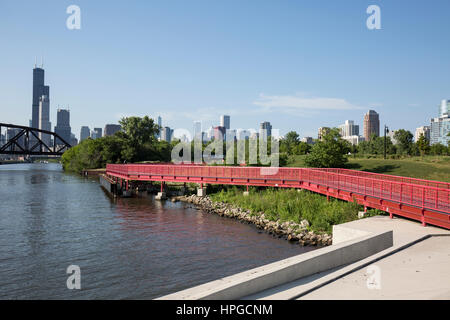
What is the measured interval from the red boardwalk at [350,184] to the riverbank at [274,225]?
→ 13.7 feet

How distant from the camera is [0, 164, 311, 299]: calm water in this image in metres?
16.2

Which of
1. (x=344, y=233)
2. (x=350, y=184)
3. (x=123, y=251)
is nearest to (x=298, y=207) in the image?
(x=350, y=184)

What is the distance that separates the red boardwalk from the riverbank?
13.7 feet

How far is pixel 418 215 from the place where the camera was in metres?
19.5

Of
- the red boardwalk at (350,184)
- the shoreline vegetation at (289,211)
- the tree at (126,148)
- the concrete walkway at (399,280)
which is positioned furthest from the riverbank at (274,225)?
the tree at (126,148)

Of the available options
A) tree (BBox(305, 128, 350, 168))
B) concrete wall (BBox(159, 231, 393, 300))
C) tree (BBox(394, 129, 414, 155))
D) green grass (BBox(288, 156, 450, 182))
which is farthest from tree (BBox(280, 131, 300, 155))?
concrete wall (BBox(159, 231, 393, 300))

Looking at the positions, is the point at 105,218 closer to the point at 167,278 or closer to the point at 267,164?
the point at 167,278

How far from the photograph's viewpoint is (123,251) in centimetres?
2145

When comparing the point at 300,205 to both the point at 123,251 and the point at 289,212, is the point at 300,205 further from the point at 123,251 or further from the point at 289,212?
the point at 123,251

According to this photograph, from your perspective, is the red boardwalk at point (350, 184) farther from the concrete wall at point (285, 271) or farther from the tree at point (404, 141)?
the tree at point (404, 141)

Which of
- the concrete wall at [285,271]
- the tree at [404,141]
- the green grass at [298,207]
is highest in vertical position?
the tree at [404,141]

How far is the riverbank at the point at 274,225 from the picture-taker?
23.4 m

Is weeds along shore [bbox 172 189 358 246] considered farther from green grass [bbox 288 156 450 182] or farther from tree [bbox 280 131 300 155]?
tree [bbox 280 131 300 155]
